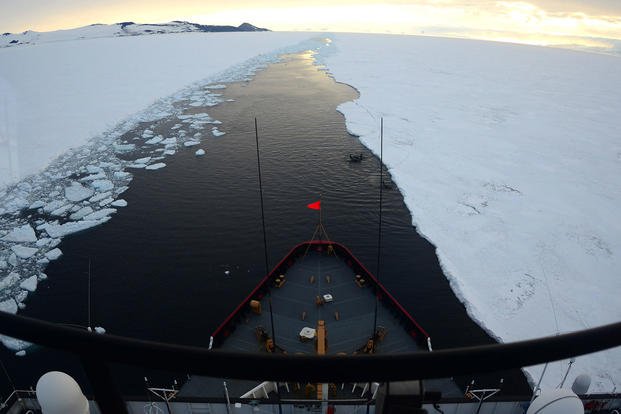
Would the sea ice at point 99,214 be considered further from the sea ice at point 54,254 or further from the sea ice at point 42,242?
the sea ice at point 54,254

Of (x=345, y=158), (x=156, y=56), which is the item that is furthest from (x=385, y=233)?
(x=156, y=56)

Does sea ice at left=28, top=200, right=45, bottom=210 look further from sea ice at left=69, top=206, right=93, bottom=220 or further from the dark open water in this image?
the dark open water

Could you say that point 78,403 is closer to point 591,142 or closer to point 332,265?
point 332,265

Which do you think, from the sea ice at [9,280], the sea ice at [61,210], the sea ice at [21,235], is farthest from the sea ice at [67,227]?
the sea ice at [9,280]

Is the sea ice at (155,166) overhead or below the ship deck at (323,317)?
overhead

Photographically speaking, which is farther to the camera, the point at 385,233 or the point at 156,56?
the point at 156,56

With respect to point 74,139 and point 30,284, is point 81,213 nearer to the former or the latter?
point 30,284

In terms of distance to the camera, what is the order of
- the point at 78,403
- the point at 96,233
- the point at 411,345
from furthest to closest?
the point at 96,233, the point at 411,345, the point at 78,403
